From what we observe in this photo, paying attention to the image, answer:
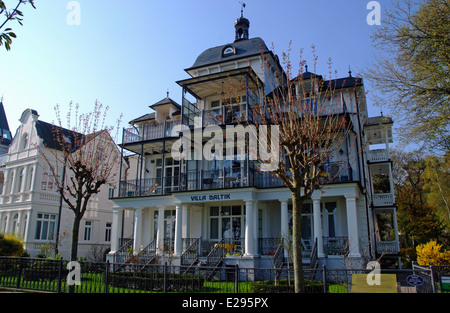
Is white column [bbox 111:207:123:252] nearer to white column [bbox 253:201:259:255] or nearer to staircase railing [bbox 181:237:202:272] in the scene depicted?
staircase railing [bbox 181:237:202:272]

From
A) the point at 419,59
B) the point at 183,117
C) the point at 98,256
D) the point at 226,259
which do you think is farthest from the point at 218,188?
the point at 98,256

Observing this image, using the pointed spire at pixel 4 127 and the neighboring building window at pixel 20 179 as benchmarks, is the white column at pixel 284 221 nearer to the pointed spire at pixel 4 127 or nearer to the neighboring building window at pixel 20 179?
the neighboring building window at pixel 20 179

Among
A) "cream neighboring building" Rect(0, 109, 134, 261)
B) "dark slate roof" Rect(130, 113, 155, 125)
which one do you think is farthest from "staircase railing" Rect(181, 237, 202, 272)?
"cream neighboring building" Rect(0, 109, 134, 261)

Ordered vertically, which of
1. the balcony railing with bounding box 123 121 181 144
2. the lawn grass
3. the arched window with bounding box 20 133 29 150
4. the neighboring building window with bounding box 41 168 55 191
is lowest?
the lawn grass

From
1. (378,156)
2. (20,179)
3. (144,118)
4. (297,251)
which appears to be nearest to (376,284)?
(297,251)

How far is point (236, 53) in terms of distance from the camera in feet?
79.5

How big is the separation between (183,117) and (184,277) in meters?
12.0

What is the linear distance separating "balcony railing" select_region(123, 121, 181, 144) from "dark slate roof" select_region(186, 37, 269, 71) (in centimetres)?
446

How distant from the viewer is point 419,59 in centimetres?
1366

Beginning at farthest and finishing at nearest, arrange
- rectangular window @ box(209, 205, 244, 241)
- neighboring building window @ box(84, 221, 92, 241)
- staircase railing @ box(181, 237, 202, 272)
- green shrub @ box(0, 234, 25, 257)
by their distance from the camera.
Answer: neighboring building window @ box(84, 221, 92, 241) → rectangular window @ box(209, 205, 244, 241) → green shrub @ box(0, 234, 25, 257) → staircase railing @ box(181, 237, 202, 272)

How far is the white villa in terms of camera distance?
58.5 ft

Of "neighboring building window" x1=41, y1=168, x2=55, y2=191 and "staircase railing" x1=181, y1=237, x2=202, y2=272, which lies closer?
"staircase railing" x1=181, y1=237, x2=202, y2=272

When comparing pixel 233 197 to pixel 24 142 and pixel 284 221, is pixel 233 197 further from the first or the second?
pixel 24 142
